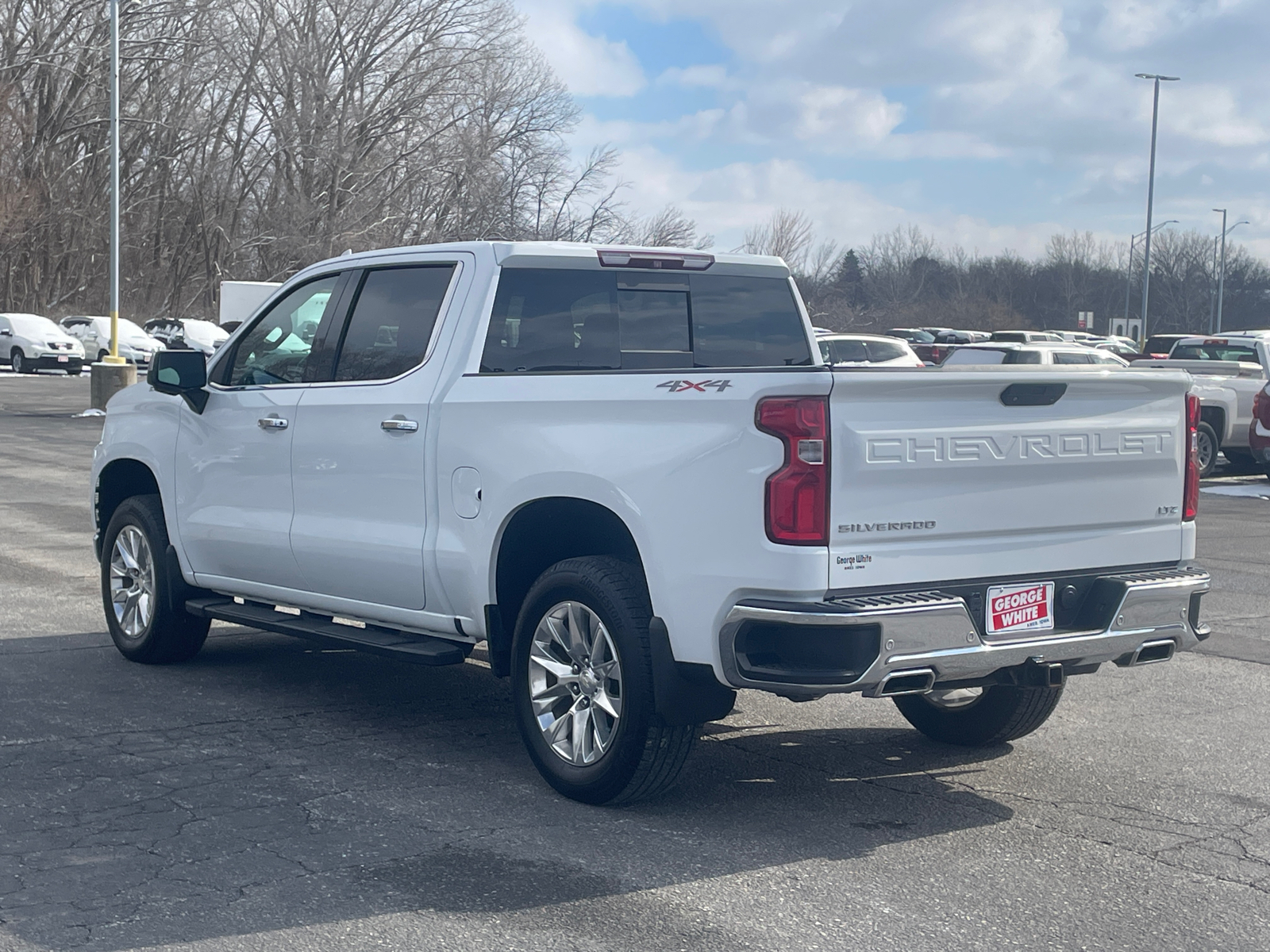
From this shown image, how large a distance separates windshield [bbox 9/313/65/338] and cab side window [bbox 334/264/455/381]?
1586 inches

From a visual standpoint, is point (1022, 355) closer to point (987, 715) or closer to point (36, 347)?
point (987, 715)

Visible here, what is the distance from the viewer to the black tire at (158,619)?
764 centimetres

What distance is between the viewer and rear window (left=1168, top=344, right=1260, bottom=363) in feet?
77.5

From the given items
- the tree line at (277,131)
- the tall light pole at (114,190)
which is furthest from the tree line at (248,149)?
the tall light pole at (114,190)

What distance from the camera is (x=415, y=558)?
609cm

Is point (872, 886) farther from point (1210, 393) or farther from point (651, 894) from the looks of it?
point (1210, 393)

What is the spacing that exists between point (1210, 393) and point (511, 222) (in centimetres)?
3831

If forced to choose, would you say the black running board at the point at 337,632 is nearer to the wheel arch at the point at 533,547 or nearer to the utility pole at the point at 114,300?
the wheel arch at the point at 533,547

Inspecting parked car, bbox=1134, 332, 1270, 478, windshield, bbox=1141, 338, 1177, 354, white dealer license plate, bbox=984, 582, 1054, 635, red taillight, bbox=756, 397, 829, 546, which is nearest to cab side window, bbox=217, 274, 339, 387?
red taillight, bbox=756, 397, 829, 546

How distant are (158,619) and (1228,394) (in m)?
17.5

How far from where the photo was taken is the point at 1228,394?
69.8 ft

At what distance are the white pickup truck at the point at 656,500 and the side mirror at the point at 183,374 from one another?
0.05 feet

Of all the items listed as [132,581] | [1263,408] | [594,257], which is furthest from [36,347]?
[594,257]

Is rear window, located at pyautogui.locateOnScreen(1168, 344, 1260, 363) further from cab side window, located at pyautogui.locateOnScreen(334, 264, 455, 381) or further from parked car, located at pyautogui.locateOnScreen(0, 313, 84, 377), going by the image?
parked car, located at pyautogui.locateOnScreen(0, 313, 84, 377)
